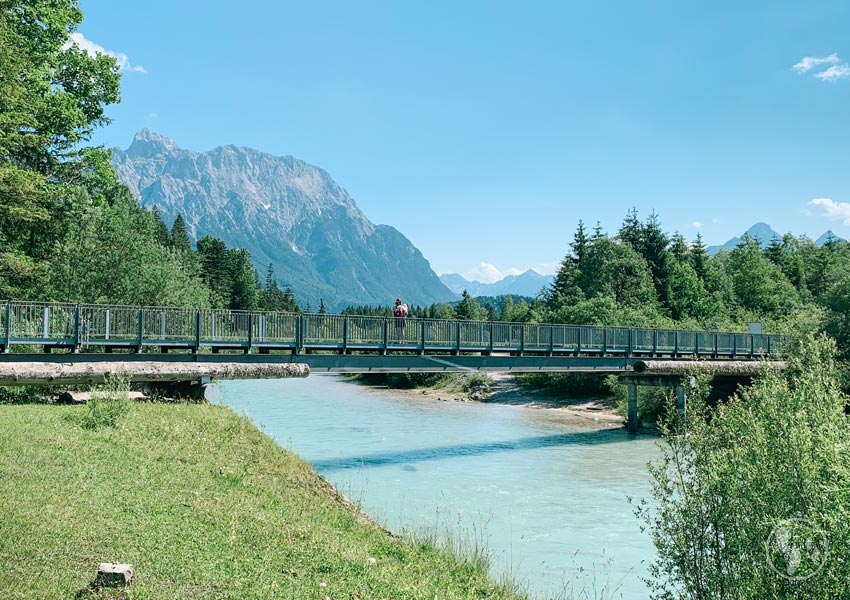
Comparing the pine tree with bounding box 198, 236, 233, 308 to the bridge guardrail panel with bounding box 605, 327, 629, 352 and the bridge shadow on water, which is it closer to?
the bridge guardrail panel with bounding box 605, 327, 629, 352

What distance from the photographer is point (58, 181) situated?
30250mm

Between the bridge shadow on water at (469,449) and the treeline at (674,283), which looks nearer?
the bridge shadow on water at (469,449)

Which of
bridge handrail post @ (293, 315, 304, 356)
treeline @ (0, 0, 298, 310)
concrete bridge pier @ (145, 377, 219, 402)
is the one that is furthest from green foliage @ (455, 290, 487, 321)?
concrete bridge pier @ (145, 377, 219, 402)

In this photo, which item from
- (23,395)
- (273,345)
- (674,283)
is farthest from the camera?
(674,283)

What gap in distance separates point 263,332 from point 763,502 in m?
19.5

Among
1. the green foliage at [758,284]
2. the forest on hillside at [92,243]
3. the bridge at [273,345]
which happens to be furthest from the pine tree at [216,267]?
the bridge at [273,345]

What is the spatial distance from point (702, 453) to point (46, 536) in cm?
857

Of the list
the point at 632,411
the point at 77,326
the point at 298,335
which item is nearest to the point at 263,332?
the point at 298,335

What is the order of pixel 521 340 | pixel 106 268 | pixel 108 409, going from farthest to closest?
1. pixel 106 268
2. pixel 521 340
3. pixel 108 409

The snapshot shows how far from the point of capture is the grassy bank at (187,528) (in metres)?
7.10

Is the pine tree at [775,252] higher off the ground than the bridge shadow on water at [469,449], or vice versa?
the pine tree at [775,252]

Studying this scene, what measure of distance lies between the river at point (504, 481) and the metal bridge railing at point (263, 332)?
4402 mm

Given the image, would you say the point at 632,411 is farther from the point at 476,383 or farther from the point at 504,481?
the point at 476,383

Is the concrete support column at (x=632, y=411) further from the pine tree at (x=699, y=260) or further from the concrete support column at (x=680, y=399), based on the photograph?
the pine tree at (x=699, y=260)
